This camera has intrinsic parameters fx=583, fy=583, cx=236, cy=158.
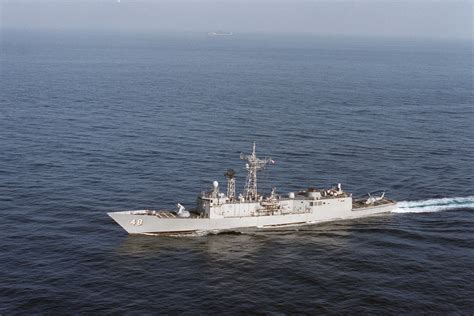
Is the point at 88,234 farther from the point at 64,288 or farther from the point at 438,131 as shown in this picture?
the point at 438,131

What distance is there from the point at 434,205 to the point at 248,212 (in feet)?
113

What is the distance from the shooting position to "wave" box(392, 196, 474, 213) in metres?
104

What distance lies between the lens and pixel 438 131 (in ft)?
529

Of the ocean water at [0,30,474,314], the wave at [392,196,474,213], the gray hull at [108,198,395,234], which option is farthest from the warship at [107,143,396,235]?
the ocean water at [0,30,474,314]

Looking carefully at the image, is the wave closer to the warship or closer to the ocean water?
the ocean water

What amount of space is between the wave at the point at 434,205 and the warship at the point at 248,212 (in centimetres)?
221

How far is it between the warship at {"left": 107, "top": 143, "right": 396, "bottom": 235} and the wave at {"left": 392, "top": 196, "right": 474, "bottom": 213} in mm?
2215

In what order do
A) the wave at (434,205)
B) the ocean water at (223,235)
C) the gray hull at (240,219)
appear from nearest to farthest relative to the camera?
the ocean water at (223,235)
the gray hull at (240,219)
the wave at (434,205)

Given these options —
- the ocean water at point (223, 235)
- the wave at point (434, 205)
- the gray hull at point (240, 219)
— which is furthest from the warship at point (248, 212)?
the ocean water at point (223, 235)

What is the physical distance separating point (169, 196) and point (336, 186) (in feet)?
106

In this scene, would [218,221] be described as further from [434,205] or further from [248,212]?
[434,205]

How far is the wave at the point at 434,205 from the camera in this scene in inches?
4075

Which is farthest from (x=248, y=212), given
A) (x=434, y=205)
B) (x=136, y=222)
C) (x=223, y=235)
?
(x=434, y=205)

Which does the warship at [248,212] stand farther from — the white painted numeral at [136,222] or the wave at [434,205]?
the wave at [434,205]
